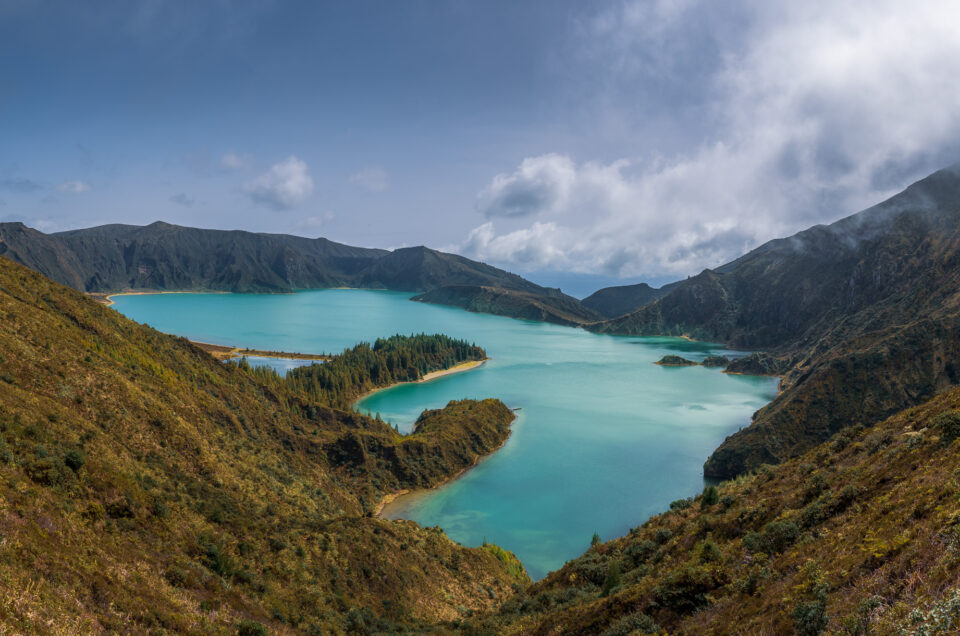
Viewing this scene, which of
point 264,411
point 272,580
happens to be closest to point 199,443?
point 272,580

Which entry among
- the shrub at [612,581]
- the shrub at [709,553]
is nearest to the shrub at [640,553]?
the shrub at [612,581]

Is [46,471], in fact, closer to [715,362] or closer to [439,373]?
[439,373]

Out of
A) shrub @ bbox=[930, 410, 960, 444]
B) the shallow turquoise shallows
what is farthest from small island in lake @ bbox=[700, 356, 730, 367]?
shrub @ bbox=[930, 410, 960, 444]

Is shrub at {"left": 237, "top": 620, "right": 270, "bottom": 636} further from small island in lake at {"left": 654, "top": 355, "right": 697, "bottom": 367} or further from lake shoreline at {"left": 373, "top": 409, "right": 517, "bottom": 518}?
small island in lake at {"left": 654, "top": 355, "right": 697, "bottom": 367}

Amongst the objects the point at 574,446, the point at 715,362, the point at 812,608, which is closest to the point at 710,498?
the point at 812,608

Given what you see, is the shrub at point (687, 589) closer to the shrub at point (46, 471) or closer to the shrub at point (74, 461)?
the shrub at point (46, 471)

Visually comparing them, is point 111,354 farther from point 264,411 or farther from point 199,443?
point 264,411
